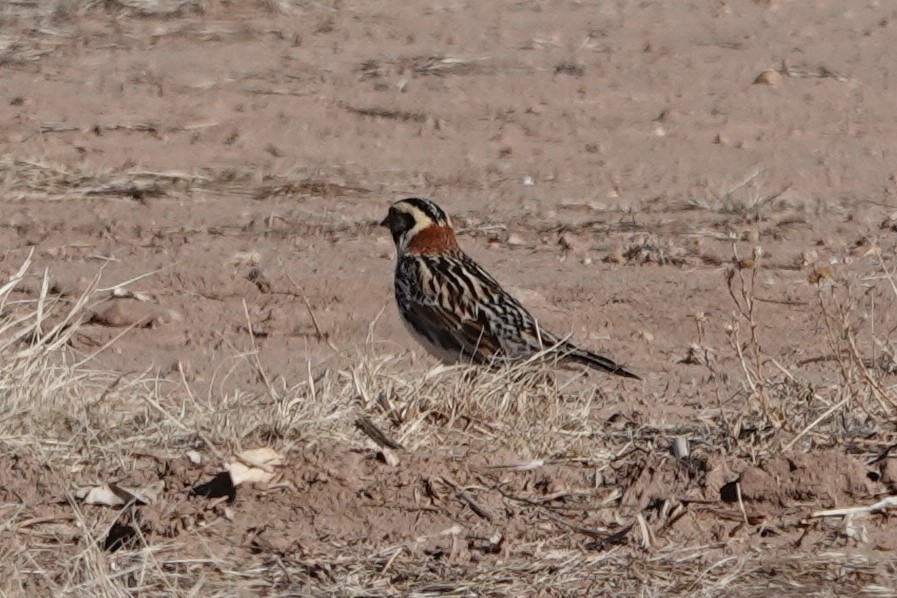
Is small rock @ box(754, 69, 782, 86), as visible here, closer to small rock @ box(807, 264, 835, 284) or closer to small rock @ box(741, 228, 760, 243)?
small rock @ box(741, 228, 760, 243)

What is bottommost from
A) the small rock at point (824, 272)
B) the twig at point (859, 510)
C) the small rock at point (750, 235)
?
the small rock at point (750, 235)

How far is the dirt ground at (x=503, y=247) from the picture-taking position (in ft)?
18.9

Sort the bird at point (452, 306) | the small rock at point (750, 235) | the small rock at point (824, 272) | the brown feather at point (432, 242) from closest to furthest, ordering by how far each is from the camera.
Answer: the bird at point (452, 306) < the brown feather at point (432, 242) < the small rock at point (824, 272) < the small rock at point (750, 235)

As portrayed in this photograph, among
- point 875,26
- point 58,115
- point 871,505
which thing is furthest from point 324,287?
point 875,26

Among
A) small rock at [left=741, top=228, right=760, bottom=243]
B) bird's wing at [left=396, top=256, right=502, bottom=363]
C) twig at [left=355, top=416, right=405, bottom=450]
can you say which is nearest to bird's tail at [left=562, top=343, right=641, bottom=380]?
bird's wing at [left=396, top=256, right=502, bottom=363]

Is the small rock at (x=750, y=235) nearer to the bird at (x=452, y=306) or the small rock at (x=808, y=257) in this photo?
the small rock at (x=808, y=257)

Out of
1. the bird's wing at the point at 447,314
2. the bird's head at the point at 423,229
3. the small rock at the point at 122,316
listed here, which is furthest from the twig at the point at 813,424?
the small rock at the point at 122,316

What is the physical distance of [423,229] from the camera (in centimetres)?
923

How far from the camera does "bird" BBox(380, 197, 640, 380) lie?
8234 mm

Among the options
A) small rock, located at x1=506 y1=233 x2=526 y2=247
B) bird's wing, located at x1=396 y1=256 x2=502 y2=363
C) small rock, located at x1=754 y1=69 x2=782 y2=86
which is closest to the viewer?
bird's wing, located at x1=396 y1=256 x2=502 y2=363

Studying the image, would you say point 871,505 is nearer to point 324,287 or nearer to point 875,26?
point 324,287

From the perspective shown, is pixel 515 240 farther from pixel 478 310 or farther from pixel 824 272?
pixel 478 310

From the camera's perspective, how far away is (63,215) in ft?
A: 37.1

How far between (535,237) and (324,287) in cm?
141
